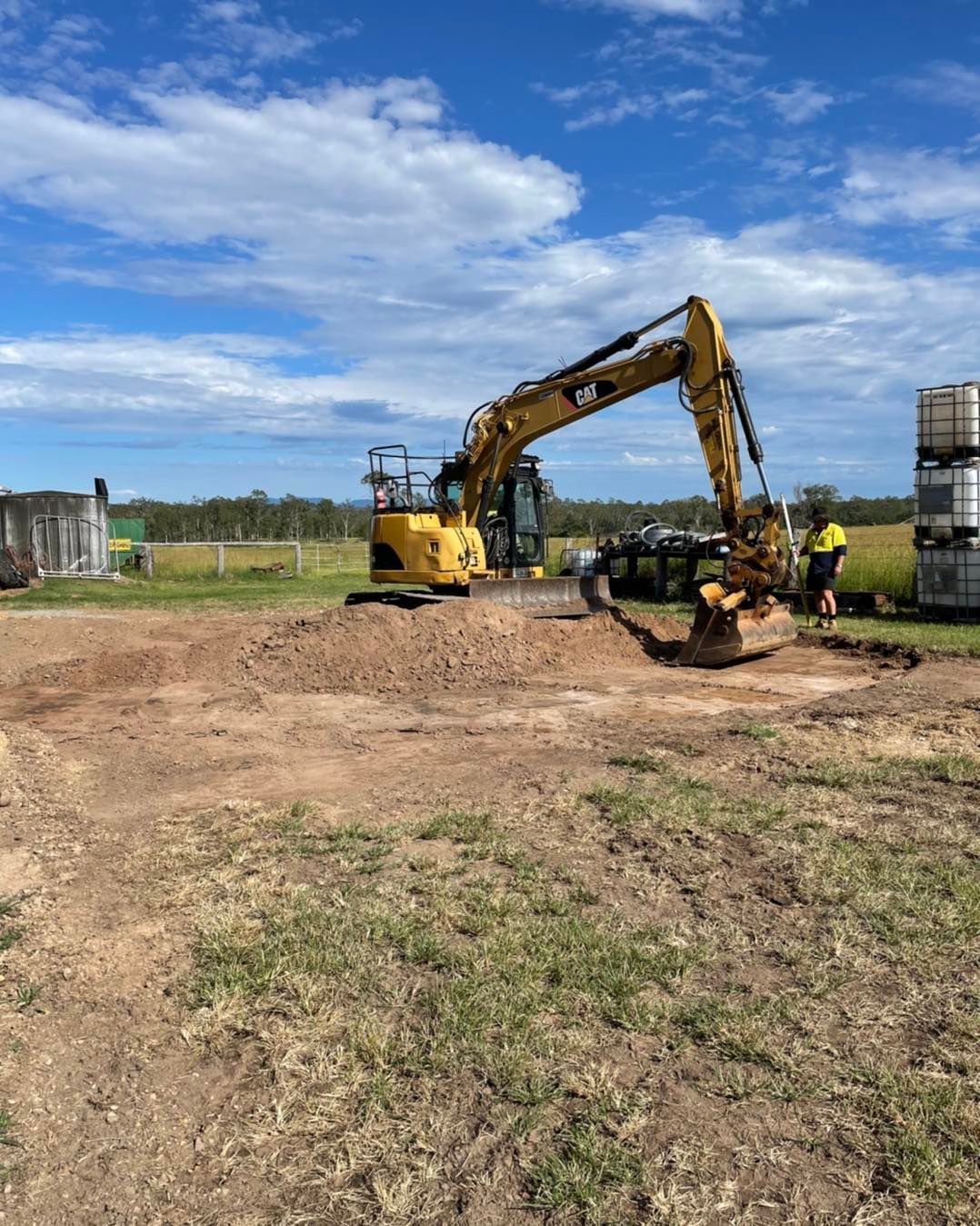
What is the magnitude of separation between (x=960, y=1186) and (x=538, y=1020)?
53.5 inches

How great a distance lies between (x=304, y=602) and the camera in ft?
70.0

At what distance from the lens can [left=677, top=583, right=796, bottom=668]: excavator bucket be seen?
1192 cm

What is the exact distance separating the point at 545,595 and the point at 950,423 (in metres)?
7.65

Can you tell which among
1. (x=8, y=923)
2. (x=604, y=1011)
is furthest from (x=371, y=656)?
(x=604, y=1011)

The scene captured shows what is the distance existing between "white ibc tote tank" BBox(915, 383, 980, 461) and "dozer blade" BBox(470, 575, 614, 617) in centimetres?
637

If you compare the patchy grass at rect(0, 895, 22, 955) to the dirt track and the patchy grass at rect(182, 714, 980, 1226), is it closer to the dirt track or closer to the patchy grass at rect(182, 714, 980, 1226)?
the dirt track

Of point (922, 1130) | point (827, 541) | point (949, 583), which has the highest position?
point (827, 541)

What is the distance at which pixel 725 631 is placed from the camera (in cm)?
1196

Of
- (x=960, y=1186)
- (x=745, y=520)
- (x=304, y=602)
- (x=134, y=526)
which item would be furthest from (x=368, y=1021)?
(x=134, y=526)

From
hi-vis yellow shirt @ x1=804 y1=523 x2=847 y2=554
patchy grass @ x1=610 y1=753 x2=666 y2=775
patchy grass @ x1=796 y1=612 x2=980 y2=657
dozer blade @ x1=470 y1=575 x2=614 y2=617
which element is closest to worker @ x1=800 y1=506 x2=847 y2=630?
hi-vis yellow shirt @ x1=804 y1=523 x2=847 y2=554

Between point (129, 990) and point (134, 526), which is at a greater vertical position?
point (134, 526)

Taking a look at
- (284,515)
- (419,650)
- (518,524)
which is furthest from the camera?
(284,515)

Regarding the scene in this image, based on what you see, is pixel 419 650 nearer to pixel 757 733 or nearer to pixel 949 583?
pixel 757 733

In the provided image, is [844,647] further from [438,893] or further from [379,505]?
[438,893]
